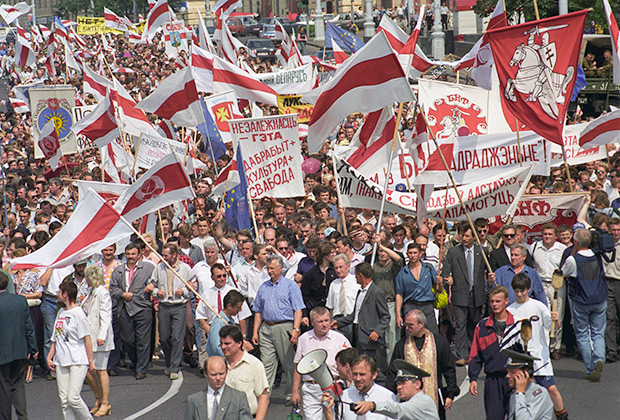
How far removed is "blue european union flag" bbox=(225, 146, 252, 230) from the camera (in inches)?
496

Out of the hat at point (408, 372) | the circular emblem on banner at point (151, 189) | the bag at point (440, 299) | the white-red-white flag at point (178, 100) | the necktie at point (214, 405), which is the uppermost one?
the white-red-white flag at point (178, 100)

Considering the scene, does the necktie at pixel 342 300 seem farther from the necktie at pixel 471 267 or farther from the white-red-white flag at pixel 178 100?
the white-red-white flag at pixel 178 100

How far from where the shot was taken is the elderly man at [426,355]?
783cm

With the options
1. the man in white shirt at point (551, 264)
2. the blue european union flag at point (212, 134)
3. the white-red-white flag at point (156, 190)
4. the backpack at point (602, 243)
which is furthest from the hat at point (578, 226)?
the blue european union flag at point (212, 134)

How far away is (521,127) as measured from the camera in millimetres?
15820

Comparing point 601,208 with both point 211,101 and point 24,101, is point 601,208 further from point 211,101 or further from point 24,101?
point 24,101

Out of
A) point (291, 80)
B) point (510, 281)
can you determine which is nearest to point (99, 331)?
point (510, 281)

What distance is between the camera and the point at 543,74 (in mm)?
12094

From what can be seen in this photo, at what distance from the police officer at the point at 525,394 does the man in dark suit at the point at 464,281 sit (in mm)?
4046

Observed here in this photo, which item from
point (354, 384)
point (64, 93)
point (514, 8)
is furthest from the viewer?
point (514, 8)

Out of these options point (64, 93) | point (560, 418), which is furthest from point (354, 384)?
point (64, 93)

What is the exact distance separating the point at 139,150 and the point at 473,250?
742cm

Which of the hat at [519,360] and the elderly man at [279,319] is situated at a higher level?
the hat at [519,360]

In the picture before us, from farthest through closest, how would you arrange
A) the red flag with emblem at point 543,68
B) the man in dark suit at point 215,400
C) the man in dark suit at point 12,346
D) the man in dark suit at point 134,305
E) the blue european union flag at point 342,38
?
the blue european union flag at point 342,38, the red flag with emblem at point 543,68, the man in dark suit at point 134,305, the man in dark suit at point 12,346, the man in dark suit at point 215,400
